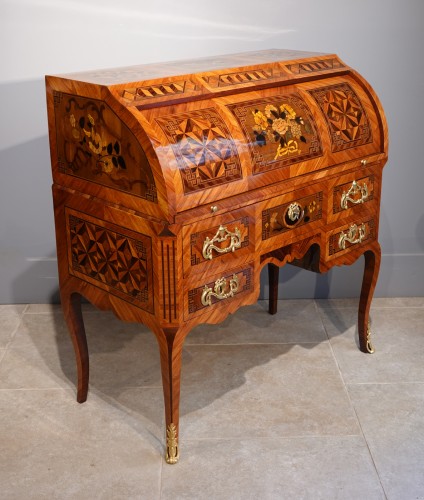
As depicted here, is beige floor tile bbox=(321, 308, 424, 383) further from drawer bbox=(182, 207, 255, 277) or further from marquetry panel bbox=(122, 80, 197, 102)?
marquetry panel bbox=(122, 80, 197, 102)

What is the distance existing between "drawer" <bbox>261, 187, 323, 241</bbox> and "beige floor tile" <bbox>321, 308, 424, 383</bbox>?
0.72m

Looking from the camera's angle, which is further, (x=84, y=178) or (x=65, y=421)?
(x=65, y=421)

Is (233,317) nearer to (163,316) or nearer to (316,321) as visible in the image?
(316,321)

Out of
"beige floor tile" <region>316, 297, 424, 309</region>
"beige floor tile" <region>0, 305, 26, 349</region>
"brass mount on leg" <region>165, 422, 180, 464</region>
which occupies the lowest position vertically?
"beige floor tile" <region>316, 297, 424, 309</region>

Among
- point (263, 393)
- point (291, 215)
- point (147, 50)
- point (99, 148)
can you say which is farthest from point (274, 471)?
point (147, 50)

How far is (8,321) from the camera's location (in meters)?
3.59

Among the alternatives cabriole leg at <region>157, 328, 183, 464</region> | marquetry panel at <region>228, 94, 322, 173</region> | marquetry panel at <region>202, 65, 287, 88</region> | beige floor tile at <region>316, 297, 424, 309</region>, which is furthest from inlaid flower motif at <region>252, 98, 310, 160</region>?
beige floor tile at <region>316, 297, 424, 309</region>

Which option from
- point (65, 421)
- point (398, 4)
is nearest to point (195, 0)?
point (398, 4)

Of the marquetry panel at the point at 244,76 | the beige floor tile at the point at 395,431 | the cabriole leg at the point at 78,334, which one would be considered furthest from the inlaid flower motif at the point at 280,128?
the beige floor tile at the point at 395,431

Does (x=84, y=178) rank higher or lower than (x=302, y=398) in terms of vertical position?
higher

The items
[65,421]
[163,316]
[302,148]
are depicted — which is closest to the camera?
[163,316]

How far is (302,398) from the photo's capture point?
2936mm

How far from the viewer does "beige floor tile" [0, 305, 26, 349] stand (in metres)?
3.44

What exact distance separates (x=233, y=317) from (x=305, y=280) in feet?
1.42
